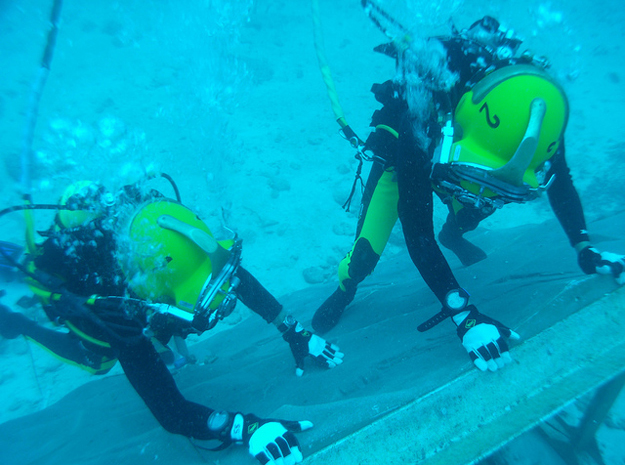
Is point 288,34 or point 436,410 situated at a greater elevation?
point 288,34

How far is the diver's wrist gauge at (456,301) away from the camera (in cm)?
183

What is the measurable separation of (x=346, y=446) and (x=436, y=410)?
450mm

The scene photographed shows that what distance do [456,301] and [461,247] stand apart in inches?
83.6

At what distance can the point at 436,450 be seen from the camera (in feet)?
4.57

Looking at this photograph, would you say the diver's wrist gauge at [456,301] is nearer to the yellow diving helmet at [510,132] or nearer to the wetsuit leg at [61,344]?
the yellow diving helmet at [510,132]

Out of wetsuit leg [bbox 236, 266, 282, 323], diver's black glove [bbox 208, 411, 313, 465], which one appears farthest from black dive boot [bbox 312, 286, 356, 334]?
diver's black glove [bbox 208, 411, 313, 465]

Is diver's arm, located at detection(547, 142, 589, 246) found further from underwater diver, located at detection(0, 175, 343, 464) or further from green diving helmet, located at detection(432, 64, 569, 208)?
underwater diver, located at detection(0, 175, 343, 464)

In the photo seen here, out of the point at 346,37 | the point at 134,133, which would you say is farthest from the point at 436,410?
the point at 346,37

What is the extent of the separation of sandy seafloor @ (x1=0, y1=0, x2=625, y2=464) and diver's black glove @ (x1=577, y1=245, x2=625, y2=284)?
1.68 metres

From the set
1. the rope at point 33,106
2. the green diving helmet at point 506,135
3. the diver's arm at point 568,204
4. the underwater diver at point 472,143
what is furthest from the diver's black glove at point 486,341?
the rope at point 33,106

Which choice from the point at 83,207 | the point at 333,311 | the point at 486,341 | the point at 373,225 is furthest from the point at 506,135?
the point at 83,207

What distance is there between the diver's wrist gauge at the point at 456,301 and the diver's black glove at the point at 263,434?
101cm

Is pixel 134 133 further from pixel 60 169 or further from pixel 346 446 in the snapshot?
pixel 346 446

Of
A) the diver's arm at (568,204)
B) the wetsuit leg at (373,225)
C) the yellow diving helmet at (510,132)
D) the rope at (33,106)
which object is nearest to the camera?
the yellow diving helmet at (510,132)
